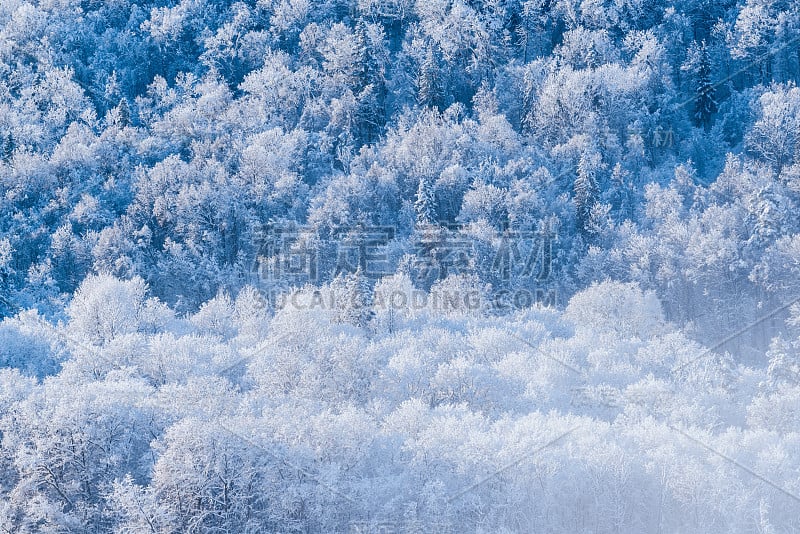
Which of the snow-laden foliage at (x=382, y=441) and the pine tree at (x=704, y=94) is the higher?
the pine tree at (x=704, y=94)

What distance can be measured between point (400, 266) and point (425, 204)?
26.7ft

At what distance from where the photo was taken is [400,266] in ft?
261

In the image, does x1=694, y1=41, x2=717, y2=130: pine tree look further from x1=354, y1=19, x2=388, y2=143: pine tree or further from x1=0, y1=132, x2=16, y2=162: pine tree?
x1=0, y1=132, x2=16, y2=162: pine tree

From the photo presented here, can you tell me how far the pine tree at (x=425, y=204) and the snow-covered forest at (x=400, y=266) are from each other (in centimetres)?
27

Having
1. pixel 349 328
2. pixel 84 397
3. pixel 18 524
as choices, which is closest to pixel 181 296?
pixel 349 328

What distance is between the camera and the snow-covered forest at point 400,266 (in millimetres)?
44781

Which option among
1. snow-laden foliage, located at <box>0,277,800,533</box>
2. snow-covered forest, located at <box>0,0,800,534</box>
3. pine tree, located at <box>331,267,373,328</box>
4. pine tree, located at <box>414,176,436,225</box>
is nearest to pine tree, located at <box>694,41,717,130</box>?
snow-covered forest, located at <box>0,0,800,534</box>

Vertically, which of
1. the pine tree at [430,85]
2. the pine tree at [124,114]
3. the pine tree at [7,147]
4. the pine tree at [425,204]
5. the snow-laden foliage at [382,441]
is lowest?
the snow-laden foliage at [382,441]

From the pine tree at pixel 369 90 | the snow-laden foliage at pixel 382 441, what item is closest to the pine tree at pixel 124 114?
the pine tree at pixel 369 90

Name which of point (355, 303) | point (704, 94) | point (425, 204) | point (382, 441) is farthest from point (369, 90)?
point (382, 441)

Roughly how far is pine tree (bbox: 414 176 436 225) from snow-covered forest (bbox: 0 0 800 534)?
0.27m

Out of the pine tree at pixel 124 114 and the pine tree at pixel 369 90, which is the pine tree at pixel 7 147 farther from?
the pine tree at pixel 369 90

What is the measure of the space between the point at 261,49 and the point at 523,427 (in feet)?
240

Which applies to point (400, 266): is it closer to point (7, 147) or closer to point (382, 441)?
point (382, 441)
